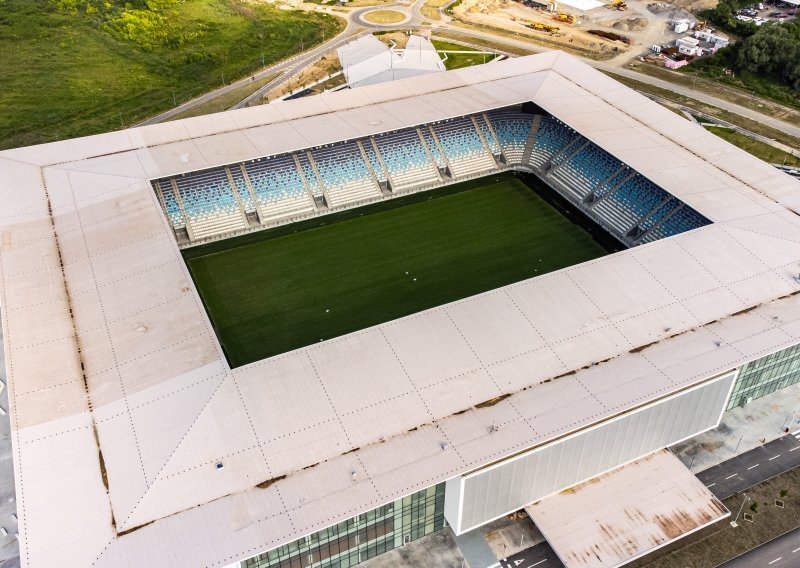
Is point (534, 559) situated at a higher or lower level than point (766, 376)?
lower

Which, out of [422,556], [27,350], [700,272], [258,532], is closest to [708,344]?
[700,272]

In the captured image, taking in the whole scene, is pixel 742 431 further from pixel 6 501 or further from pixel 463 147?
pixel 6 501

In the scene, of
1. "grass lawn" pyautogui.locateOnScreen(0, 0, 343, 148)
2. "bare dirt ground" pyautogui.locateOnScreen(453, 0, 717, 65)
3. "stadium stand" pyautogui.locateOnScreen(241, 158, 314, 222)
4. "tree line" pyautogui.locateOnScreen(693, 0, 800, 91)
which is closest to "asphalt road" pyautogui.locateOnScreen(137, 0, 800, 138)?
"grass lawn" pyautogui.locateOnScreen(0, 0, 343, 148)

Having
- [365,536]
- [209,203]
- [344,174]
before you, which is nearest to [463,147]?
[344,174]

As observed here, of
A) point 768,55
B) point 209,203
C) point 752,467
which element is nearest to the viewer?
point 752,467

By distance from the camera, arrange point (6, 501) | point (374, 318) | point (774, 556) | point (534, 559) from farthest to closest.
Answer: point (374, 318), point (6, 501), point (774, 556), point (534, 559)

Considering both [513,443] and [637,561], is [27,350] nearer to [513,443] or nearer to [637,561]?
[513,443]

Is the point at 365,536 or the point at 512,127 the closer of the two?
the point at 365,536

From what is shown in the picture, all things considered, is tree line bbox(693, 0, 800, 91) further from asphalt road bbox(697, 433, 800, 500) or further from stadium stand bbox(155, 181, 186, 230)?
stadium stand bbox(155, 181, 186, 230)
